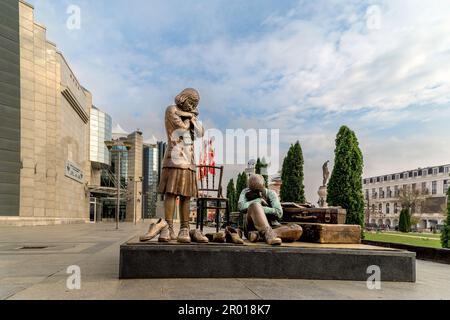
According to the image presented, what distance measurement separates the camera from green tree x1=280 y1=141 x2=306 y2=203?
82.4 feet

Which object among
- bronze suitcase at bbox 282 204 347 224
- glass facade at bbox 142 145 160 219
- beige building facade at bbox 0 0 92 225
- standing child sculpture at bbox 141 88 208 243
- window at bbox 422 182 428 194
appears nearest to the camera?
standing child sculpture at bbox 141 88 208 243

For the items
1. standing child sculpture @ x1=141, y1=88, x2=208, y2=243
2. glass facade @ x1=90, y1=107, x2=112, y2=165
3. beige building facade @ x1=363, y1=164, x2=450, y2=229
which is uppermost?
glass facade @ x1=90, y1=107, x2=112, y2=165

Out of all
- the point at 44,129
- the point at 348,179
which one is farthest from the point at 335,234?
the point at 44,129

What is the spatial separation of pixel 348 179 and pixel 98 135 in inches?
1809

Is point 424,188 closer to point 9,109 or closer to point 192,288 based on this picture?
point 9,109

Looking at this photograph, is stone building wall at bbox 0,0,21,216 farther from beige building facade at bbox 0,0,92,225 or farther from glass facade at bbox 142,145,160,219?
glass facade at bbox 142,145,160,219

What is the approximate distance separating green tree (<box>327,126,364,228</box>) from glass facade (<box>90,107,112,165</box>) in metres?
43.3

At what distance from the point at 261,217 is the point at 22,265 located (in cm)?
437

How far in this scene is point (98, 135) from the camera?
178 feet

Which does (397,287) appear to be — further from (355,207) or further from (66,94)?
(66,94)

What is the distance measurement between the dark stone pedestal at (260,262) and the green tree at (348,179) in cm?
1120

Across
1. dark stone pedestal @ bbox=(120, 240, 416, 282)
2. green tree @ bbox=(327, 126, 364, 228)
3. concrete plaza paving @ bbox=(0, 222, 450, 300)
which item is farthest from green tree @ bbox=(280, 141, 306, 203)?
dark stone pedestal @ bbox=(120, 240, 416, 282)
